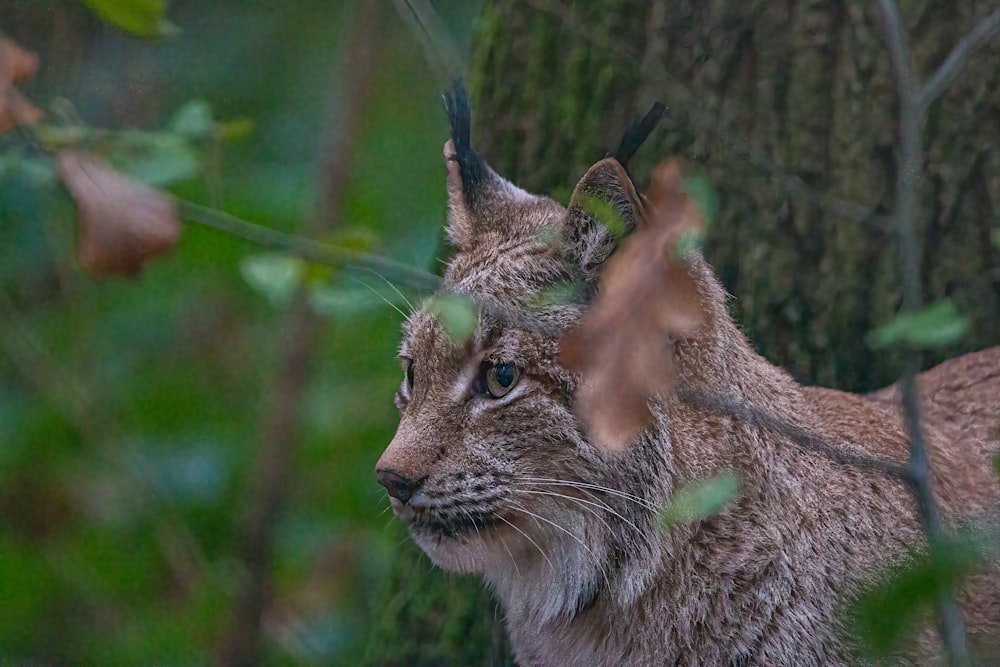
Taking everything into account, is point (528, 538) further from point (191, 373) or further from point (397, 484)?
point (191, 373)

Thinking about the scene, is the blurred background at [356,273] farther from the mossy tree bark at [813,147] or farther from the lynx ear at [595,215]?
the lynx ear at [595,215]

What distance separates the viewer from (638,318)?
1546 millimetres

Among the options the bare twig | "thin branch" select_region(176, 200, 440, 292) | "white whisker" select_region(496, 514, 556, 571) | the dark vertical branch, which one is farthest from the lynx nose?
the dark vertical branch

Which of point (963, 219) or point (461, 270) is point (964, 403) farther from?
point (461, 270)

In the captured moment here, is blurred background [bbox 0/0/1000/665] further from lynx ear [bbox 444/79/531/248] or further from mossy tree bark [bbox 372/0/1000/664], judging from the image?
lynx ear [bbox 444/79/531/248]

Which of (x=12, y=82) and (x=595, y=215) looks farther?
(x=595, y=215)

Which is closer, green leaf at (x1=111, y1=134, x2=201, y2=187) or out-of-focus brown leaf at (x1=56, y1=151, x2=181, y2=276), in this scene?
out-of-focus brown leaf at (x1=56, y1=151, x2=181, y2=276)

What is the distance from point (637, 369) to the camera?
1552mm

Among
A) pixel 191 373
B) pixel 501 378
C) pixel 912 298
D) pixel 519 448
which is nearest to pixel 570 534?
pixel 519 448

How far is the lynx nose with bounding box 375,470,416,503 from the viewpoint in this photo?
2.65m

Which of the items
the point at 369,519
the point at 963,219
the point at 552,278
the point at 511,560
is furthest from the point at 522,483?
the point at 369,519

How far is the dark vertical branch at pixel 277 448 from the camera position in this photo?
4348mm

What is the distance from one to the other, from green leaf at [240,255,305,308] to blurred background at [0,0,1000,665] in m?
1.57

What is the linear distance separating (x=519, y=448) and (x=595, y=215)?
0.59 meters
